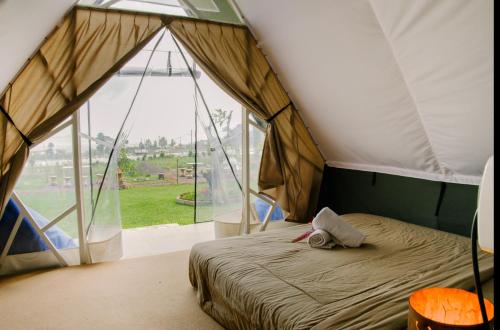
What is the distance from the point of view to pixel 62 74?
9.70 feet

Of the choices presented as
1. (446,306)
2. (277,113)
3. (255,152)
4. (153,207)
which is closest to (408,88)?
(277,113)

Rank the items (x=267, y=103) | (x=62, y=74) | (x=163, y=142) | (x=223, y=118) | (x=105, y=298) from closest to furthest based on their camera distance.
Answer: (x=105, y=298), (x=62, y=74), (x=267, y=103), (x=223, y=118), (x=163, y=142)

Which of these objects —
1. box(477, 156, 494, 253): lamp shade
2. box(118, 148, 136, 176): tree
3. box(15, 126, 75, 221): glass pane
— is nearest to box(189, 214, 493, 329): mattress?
box(477, 156, 494, 253): lamp shade

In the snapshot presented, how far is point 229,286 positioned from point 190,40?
228 cm

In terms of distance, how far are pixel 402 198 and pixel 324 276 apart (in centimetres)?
162

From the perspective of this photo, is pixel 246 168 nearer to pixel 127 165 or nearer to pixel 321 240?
pixel 321 240

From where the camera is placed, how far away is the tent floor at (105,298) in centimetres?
228

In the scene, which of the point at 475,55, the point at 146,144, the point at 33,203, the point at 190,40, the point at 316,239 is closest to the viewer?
the point at 475,55

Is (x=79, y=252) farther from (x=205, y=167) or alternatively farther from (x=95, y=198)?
(x=205, y=167)

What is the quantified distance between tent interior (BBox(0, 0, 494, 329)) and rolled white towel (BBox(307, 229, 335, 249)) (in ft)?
0.04

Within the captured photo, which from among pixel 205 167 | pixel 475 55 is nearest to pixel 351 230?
pixel 475 55

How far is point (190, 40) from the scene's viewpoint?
10.9 feet

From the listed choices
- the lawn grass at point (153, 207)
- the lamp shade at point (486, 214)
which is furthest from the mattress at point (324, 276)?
the lawn grass at point (153, 207)

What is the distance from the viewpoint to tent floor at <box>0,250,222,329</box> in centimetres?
228
